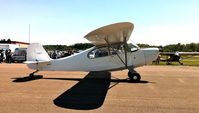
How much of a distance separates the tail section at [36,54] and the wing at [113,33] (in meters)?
2.84

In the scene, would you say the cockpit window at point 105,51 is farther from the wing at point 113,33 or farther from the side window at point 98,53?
the wing at point 113,33

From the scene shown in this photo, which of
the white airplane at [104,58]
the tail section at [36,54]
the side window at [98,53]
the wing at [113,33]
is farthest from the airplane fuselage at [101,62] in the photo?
the wing at [113,33]

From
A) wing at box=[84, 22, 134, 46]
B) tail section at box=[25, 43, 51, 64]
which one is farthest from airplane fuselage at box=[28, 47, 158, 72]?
wing at box=[84, 22, 134, 46]

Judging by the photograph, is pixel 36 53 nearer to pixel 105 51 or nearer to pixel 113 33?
pixel 105 51

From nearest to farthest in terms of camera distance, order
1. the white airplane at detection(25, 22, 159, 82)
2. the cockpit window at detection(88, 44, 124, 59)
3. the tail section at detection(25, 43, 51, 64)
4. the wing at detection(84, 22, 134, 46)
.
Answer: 1. the wing at detection(84, 22, 134, 46)
2. the white airplane at detection(25, 22, 159, 82)
3. the cockpit window at detection(88, 44, 124, 59)
4. the tail section at detection(25, 43, 51, 64)

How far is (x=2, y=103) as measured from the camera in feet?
13.1

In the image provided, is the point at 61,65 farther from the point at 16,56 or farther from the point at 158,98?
the point at 16,56

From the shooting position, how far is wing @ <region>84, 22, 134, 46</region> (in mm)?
5031

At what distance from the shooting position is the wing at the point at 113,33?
503cm

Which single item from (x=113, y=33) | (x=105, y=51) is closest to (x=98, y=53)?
(x=105, y=51)

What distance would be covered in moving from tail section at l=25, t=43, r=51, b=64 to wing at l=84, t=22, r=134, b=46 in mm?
2840

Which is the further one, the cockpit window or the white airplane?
the cockpit window

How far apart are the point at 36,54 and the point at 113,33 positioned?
4198mm

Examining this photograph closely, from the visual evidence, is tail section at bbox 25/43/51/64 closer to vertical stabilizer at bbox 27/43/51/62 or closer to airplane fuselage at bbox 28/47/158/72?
vertical stabilizer at bbox 27/43/51/62
